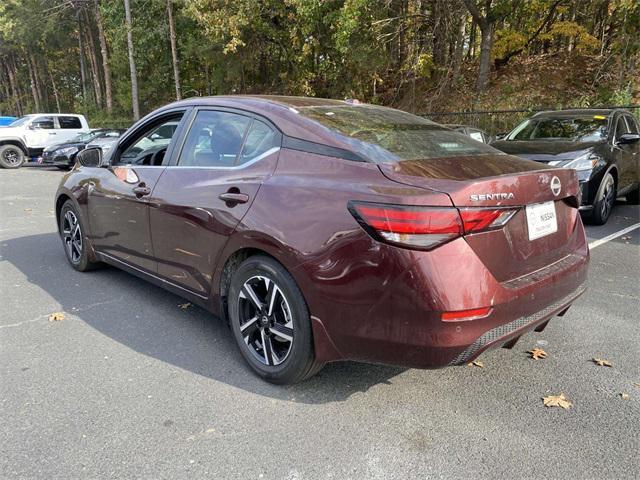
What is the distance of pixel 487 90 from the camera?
745 inches

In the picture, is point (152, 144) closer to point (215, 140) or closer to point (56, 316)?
point (215, 140)

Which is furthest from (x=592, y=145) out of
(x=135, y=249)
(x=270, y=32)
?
(x=270, y=32)

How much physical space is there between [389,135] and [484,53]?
17.0 m

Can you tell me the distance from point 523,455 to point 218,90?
86.6 ft

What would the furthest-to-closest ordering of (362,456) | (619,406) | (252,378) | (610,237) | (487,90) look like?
(487,90) < (610,237) < (252,378) < (619,406) < (362,456)

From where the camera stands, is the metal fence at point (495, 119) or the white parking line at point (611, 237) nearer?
the white parking line at point (611, 237)

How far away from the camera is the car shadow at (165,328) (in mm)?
2955

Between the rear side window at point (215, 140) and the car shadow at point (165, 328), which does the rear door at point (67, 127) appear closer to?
the car shadow at point (165, 328)

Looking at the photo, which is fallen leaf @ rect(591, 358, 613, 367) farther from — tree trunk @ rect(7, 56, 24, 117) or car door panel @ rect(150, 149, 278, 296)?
tree trunk @ rect(7, 56, 24, 117)

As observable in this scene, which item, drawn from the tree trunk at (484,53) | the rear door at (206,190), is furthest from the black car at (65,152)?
the rear door at (206,190)

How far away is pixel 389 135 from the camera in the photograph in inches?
118

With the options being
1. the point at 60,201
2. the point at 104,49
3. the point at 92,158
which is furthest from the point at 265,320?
the point at 104,49

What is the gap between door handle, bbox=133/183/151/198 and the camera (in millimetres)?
3750

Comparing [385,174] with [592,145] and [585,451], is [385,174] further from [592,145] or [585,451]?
[592,145]
